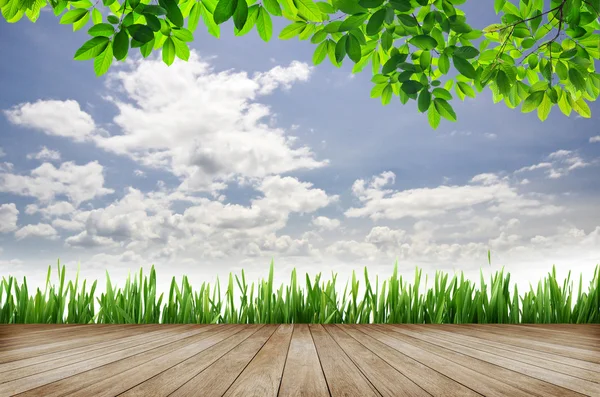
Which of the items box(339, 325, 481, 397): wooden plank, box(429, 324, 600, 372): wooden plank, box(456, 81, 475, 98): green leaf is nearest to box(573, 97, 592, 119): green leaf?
box(456, 81, 475, 98): green leaf

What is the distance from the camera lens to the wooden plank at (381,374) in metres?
1.26

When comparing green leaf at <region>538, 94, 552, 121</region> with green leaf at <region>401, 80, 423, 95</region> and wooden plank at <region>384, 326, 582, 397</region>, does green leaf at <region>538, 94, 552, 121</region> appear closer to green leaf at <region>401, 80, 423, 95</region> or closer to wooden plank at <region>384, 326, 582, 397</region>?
green leaf at <region>401, 80, 423, 95</region>

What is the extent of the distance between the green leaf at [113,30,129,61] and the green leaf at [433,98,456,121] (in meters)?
1.59

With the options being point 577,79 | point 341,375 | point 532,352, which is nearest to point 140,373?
point 341,375

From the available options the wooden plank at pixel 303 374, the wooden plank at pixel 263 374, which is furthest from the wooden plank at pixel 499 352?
the wooden plank at pixel 263 374

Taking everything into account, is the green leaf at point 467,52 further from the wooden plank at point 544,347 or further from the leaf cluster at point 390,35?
the wooden plank at point 544,347

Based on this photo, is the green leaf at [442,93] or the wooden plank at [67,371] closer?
the wooden plank at [67,371]

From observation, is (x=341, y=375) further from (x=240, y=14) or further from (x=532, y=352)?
(x=240, y=14)

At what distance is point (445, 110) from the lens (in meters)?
2.30

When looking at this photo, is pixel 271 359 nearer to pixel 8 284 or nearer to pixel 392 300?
pixel 392 300

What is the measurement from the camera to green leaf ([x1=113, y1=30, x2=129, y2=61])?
1771 millimetres

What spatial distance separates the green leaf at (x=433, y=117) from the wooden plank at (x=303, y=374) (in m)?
1.38

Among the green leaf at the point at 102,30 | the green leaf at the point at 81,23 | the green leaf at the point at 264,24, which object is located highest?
the green leaf at the point at 81,23

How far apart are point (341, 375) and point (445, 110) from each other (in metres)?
1.52
